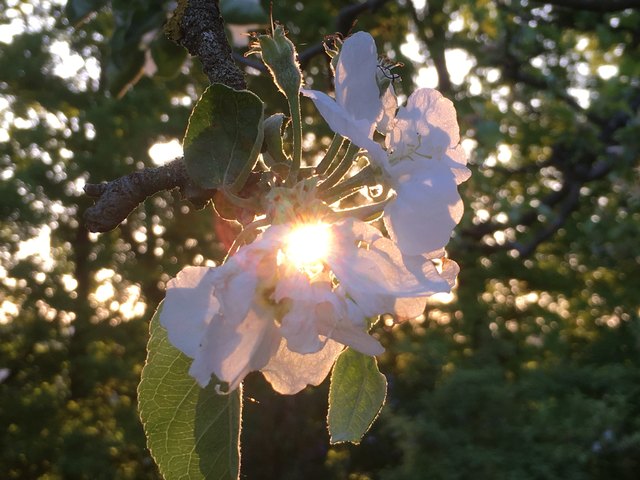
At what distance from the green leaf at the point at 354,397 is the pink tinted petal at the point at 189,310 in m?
0.15

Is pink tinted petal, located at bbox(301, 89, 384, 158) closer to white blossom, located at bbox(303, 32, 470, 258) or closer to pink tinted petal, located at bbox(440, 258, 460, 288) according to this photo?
white blossom, located at bbox(303, 32, 470, 258)

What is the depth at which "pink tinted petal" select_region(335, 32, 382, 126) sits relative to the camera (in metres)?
0.45

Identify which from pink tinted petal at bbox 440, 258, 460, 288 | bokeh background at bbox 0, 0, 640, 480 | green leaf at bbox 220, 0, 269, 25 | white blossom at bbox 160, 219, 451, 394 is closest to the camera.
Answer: white blossom at bbox 160, 219, 451, 394

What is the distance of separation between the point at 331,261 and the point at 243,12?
874mm

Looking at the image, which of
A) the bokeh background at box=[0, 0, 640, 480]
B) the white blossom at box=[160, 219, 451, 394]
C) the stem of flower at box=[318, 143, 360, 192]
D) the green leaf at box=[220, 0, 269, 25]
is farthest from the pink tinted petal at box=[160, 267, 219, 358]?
the bokeh background at box=[0, 0, 640, 480]

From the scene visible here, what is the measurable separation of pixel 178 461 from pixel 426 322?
6.37 metres

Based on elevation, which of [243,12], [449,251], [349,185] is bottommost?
[349,185]

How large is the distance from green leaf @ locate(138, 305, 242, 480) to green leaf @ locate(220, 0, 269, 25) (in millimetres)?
790

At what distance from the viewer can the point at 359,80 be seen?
0.46 meters

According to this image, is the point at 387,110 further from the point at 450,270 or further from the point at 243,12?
the point at 243,12

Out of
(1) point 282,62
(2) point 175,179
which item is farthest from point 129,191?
(1) point 282,62

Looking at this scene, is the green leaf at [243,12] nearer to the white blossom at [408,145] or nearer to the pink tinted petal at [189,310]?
the white blossom at [408,145]

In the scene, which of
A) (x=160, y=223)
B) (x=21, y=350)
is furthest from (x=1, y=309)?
(x=160, y=223)

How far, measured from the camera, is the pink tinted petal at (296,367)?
1.44 ft
